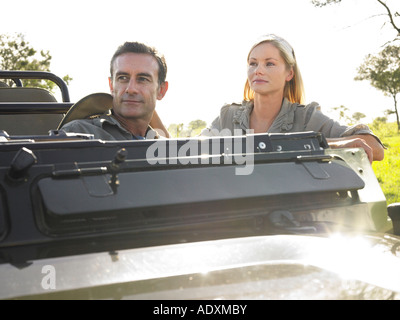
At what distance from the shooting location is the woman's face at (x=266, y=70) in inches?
155

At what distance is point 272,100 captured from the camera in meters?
4.00

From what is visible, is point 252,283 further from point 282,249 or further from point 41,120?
point 41,120

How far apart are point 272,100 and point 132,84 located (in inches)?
44.7

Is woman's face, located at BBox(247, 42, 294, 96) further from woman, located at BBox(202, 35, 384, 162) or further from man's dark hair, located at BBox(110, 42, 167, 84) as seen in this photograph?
man's dark hair, located at BBox(110, 42, 167, 84)

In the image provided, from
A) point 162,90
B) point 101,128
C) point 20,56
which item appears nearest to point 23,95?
point 162,90

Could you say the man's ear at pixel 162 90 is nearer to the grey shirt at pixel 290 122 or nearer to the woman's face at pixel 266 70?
the grey shirt at pixel 290 122

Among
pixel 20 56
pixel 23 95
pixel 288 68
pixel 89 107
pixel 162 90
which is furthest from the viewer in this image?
pixel 20 56

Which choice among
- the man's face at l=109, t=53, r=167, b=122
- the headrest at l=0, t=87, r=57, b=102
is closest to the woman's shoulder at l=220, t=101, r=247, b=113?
the man's face at l=109, t=53, r=167, b=122

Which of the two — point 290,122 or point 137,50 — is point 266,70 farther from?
point 137,50

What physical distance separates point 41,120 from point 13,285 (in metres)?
2.90

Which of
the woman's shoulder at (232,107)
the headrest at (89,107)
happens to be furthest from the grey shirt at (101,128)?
the woman's shoulder at (232,107)

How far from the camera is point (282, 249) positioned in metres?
1.49

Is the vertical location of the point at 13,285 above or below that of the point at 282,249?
below
